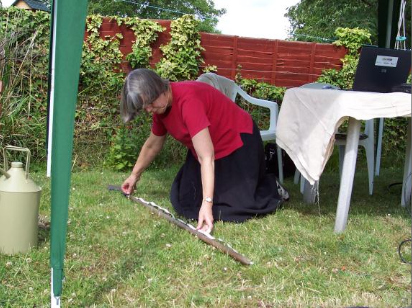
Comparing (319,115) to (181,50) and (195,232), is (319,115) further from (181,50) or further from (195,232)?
(181,50)

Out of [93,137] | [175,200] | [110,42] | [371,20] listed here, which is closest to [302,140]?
[175,200]

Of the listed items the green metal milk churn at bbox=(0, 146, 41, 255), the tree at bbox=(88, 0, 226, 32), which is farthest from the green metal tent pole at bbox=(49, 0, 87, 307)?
the tree at bbox=(88, 0, 226, 32)

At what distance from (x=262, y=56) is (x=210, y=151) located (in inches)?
185

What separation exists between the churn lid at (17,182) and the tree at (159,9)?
65.8 feet

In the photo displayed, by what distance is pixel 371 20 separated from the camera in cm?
1546

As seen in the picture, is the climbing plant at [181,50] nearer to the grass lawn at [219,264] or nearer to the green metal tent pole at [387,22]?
the green metal tent pole at [387,22]

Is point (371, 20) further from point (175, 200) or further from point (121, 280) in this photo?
point (121, 280)

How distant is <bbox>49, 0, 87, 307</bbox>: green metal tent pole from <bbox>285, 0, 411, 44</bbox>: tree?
1314 cm

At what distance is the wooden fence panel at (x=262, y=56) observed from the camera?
6750 mm

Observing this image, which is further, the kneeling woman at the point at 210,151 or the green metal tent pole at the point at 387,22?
the green metal tent pole at the point at 387,22

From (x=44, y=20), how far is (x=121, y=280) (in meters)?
4.63

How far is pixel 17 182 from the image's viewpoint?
8.33 feet

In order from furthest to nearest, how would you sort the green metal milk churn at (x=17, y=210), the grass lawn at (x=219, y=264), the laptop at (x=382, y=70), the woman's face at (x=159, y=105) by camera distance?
1. the laptop at (x=382, y=70)
2. the woman's face at (x=159, y=105)
3. the green metal milk churn at (x=17, y=210)
4. the grass lawn at (x=219, y=264)

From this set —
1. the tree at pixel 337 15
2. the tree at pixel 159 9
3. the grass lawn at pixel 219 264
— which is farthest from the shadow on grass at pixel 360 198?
the tree at pixel 159 9
